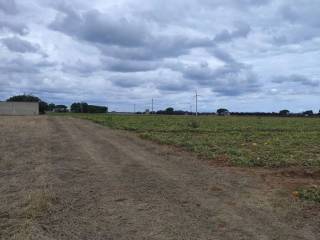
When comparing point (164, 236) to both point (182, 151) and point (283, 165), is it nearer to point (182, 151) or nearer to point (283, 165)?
point (283, 165)

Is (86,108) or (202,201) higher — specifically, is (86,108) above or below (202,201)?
above

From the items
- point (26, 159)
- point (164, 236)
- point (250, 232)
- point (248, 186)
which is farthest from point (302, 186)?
point (26, 159)

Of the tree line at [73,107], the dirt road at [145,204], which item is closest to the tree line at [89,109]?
the tree line at [73,107]

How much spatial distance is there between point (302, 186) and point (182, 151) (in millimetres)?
7944

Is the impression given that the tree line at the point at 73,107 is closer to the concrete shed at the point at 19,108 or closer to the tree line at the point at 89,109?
the tree line at the point at 89,109

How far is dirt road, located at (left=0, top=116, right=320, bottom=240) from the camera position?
588cm

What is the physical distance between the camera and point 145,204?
Result: 7395 mm

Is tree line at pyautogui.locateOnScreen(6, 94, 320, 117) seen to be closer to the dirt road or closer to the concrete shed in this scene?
the concrete shed

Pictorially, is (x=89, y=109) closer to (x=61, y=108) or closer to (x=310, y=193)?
(x=61, y=108)

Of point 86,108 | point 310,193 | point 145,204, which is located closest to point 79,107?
point 86,108

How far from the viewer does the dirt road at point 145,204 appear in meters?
5.88

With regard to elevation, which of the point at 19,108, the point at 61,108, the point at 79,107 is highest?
the point at 79,107

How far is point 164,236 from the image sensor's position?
5.63 meters

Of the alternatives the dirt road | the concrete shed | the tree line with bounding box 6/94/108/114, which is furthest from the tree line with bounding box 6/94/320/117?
the dirt road
